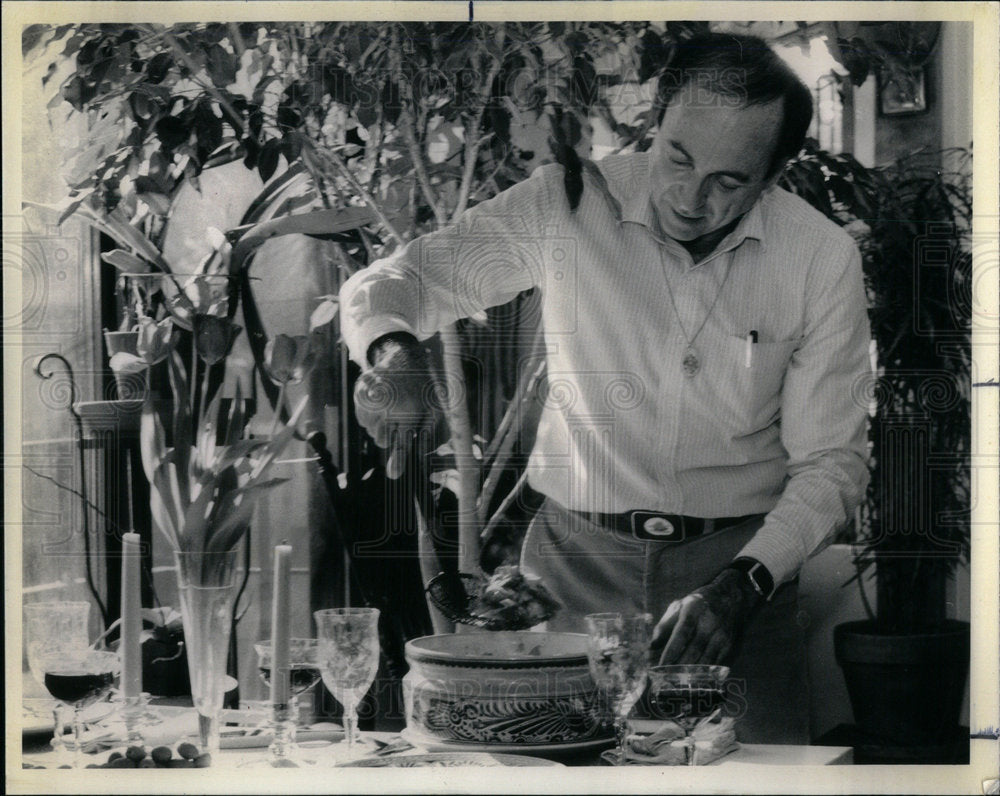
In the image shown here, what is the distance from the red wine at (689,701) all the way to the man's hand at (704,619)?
84mm

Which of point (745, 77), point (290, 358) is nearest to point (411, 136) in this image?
point (290, 358)

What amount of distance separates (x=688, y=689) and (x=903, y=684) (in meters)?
0.60

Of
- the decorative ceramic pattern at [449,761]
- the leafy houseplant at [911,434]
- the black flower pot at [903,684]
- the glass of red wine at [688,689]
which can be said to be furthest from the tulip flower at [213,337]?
the black flower pot at [903,684]

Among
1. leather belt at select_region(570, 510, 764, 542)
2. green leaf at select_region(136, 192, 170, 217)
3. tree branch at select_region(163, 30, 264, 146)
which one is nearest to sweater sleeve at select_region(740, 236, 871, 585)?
leather belt at select_region(570, 510, 764, 542)

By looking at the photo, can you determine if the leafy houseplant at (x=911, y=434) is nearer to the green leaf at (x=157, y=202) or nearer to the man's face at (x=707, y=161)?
the man's face at (x=707, y=161)

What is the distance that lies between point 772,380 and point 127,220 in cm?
176

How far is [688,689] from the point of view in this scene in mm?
3408

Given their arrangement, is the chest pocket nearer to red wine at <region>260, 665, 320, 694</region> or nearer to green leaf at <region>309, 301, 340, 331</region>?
green leaf at <region>309, 301, 340, 331</region>

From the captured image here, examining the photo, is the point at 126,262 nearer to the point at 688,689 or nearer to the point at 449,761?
the point at 449,761

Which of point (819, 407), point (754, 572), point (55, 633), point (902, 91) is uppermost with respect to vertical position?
point (902, 91)

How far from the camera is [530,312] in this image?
349 cm

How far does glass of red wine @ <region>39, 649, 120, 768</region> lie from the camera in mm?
3477

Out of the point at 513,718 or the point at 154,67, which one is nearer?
the point at 513,718

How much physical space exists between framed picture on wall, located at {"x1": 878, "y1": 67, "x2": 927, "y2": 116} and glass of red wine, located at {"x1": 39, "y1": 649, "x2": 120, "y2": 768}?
252cm
